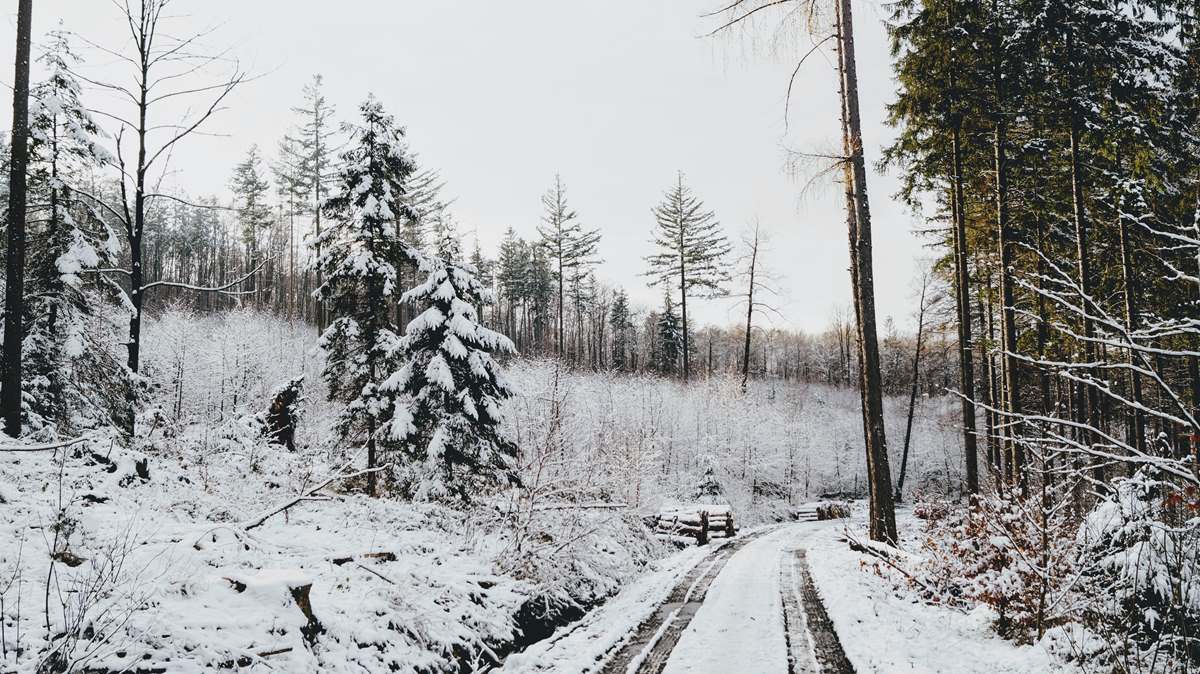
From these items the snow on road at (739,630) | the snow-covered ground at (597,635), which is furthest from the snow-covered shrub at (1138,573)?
the snow-covered ground at (597,635)

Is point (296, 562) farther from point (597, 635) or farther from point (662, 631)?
point (662, 631)

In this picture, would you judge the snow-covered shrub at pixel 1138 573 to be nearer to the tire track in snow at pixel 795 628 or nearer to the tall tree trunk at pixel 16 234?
the tire track in snow at pixel 795 628

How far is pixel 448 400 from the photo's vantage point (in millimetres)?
14062

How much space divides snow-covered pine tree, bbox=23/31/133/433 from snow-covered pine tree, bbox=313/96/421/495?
4743 millimetres

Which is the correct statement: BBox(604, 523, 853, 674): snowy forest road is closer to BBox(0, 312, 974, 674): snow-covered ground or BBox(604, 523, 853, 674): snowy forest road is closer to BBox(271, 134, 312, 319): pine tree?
BBox(0, 312, 974, 674): snow-covered ground

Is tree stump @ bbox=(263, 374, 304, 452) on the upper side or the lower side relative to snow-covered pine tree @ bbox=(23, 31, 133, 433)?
lower

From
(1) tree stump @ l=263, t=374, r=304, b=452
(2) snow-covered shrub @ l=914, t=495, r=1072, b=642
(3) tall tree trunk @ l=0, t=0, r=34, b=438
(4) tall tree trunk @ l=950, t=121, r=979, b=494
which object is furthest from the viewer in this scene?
(1) tree stump @ l=263, t=374, r=304, b=452

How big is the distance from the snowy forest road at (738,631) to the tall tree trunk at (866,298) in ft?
6.85

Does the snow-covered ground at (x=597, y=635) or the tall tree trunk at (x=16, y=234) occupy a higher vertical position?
the tall tree trunk at (x=16, y=234)

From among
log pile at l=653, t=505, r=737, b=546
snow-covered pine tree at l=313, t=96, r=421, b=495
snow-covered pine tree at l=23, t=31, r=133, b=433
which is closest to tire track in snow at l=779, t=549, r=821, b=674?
log pile at l=653, t=505, r=737, b=546

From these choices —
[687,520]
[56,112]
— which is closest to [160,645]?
Result: [56,112]

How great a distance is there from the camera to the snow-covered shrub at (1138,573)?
4543 mm

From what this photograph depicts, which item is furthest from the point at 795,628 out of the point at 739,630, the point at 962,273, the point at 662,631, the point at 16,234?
the point at 16,234

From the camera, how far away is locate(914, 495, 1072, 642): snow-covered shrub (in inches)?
252
